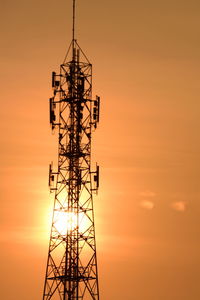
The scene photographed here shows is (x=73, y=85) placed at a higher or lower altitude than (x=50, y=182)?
higher

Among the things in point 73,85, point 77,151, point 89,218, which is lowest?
point 89,218

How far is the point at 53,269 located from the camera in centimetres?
6938

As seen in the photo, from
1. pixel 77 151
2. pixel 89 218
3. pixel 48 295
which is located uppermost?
pixel 77 151

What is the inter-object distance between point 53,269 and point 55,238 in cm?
238

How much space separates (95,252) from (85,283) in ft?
8.19

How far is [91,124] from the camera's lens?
7188 cm

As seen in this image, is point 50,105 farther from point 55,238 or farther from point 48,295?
point 48,295

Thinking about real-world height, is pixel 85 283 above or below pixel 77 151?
below

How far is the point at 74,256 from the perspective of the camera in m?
69.6

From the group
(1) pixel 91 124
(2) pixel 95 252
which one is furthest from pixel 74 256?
(1) pixel 91 124

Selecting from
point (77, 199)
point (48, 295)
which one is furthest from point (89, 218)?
point (48, 295)

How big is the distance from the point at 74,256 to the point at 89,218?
10.3ft

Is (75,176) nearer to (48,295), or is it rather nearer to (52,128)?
(52,128)

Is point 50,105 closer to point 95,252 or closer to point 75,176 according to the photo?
point 75,176
